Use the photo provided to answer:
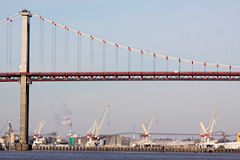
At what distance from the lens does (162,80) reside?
469ft

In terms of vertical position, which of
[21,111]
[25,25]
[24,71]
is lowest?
[21,111]

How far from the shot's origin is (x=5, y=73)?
149m

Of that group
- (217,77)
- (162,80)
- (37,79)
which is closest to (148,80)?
(162,80)

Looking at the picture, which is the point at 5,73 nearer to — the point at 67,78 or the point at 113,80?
the point at 67,78

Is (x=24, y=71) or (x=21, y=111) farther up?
(x=24, y=71)

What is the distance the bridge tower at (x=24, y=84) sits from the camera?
15062 cm

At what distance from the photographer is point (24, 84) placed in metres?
150

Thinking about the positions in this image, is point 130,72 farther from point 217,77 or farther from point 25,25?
point 25,25

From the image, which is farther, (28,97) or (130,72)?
(28,97)

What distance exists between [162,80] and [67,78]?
21927 mm

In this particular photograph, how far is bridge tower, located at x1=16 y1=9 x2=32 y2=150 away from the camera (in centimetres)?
15062

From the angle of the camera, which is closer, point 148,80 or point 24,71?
point 148,80

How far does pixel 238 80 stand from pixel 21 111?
51383mm

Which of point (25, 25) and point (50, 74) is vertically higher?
point (25, 25)
